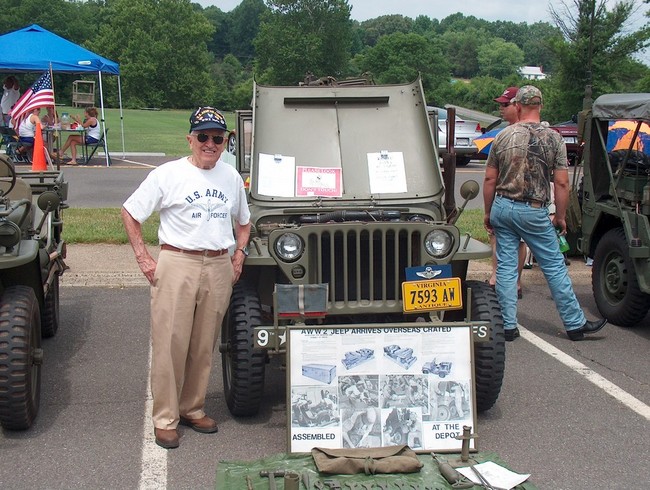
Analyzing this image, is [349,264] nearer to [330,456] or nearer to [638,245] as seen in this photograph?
[330,456]

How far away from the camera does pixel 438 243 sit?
16.0 ft

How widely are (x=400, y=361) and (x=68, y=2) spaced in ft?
323

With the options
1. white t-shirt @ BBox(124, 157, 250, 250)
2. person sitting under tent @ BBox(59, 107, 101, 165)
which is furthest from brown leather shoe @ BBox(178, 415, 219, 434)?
person sitting under tent @ BBox(59, 107, 101, 165)

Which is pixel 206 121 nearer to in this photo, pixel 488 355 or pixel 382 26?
pixel 488 355

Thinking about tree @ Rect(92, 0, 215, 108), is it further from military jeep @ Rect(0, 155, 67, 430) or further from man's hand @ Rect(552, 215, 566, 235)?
military jeep @ Rect(0, 155, 67, 430)

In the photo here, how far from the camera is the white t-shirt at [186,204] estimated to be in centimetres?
446

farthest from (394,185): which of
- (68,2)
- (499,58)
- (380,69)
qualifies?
(499,58)

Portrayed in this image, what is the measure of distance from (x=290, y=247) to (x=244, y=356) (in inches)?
26.5

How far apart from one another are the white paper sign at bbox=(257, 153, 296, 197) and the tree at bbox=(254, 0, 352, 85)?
6572 cm

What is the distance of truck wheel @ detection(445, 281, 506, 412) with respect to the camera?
16.2ft

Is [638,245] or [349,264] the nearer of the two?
[349,264]

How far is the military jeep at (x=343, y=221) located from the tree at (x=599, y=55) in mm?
17193

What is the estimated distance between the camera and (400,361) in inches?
174

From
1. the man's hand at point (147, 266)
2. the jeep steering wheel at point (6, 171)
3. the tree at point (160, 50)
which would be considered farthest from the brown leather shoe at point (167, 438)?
the tree at point (160, 50)
